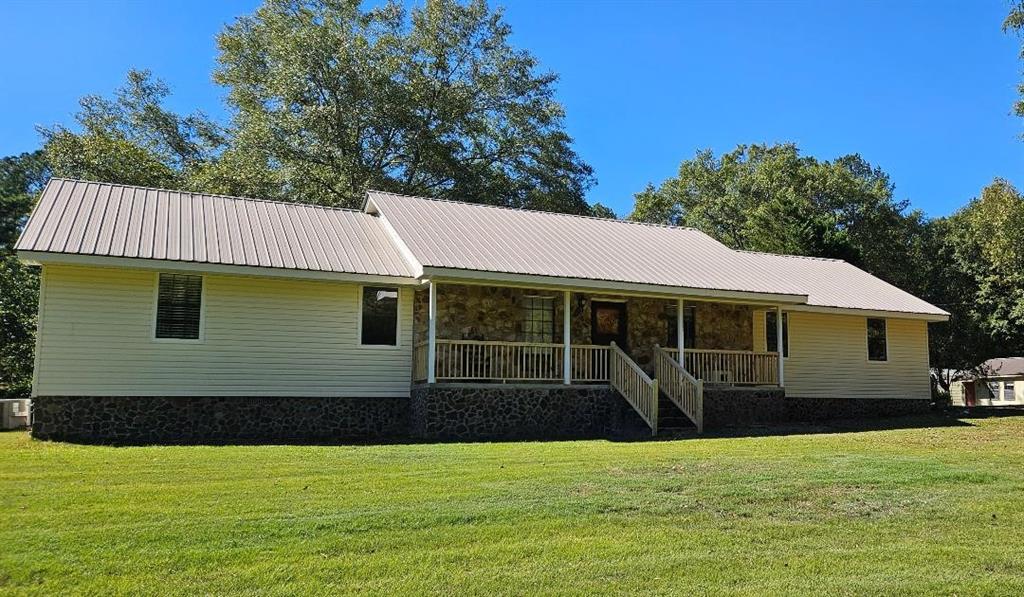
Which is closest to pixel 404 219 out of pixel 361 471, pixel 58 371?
pixel 58 371

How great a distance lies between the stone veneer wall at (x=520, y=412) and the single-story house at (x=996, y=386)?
35.0 metres

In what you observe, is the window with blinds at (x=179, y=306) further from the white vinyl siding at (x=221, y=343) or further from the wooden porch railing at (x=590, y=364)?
the wooden porch railing at (x=590, y=364)

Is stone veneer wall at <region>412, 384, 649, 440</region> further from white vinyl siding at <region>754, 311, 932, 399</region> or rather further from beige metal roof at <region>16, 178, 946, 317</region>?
white vinyl siding at <region>754, 311, 932, 399</region>

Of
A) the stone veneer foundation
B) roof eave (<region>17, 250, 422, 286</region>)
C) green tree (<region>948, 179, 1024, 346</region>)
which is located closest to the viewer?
roof eave (<region>17, 250, 422, 286</region>)

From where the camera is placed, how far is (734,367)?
58.1 feet

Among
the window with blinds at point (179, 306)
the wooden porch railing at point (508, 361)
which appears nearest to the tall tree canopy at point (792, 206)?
the wooden porch railing at point (508, 361)

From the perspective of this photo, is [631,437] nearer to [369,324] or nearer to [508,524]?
[369,324]

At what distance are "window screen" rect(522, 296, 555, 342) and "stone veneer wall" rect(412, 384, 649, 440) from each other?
1891 mm

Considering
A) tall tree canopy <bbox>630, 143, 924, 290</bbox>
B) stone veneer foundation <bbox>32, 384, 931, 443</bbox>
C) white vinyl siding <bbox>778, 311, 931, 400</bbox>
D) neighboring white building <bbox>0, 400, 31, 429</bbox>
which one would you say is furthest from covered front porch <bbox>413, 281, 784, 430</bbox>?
tall tree canopy <bbox>630, 143, 924, 290</bbox>

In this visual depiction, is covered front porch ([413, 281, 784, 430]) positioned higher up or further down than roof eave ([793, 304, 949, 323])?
further down

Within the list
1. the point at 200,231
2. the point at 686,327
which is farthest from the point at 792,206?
the point at 200,231

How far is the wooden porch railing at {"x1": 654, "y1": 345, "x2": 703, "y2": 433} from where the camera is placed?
50.2ft

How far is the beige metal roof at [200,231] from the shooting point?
13.4m

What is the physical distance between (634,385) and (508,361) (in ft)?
8.41
